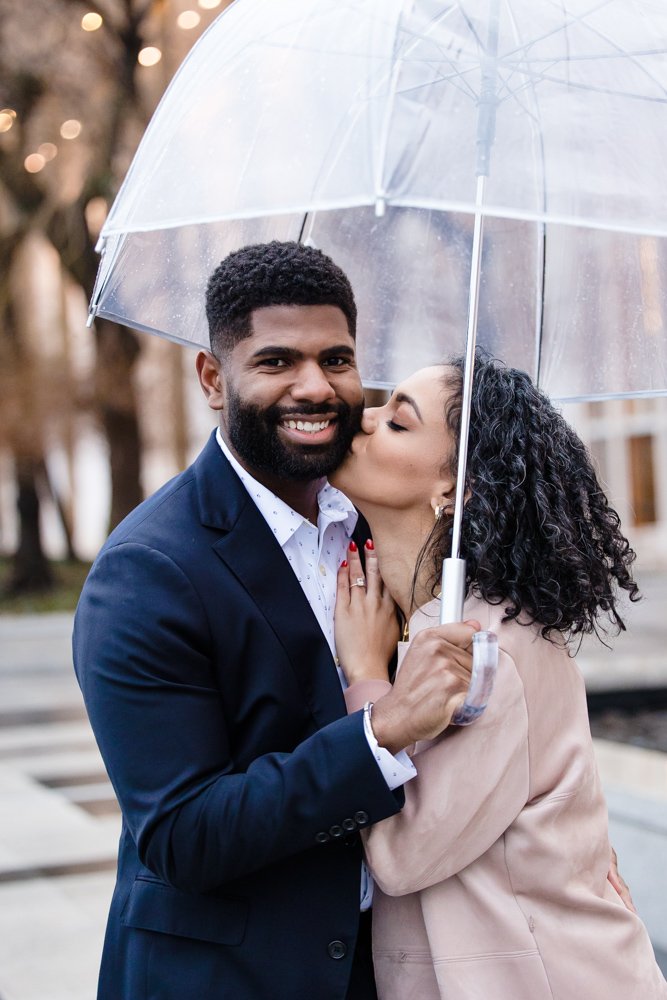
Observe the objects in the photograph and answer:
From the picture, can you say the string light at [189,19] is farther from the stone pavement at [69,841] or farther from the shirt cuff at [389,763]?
the shirt cuff at [389,763]

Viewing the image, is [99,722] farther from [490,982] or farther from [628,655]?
[628,655]

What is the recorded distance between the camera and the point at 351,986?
2.27m

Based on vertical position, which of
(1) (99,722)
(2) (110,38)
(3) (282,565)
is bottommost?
(1) (99,722)

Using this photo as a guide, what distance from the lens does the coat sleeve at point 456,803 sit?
2115 millimetres


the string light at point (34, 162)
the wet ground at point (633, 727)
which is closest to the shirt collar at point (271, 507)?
the wet ground at point (633, 727)

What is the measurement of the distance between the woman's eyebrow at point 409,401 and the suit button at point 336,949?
3.32ft

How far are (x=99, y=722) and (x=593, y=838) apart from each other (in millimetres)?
937

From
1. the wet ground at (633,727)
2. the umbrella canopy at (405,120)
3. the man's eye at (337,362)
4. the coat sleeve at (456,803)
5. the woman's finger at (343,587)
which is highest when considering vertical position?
the umbrella canopy at (405,120)

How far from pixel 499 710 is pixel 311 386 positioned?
690mm

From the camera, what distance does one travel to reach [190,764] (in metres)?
2.04

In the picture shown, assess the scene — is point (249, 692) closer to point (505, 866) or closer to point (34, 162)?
point (505, 866)

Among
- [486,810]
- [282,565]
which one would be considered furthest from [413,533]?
[486,810]

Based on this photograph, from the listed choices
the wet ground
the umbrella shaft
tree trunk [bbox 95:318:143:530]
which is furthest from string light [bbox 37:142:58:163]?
the umbrella shaft

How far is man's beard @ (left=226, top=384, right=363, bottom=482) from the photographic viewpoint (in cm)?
233
